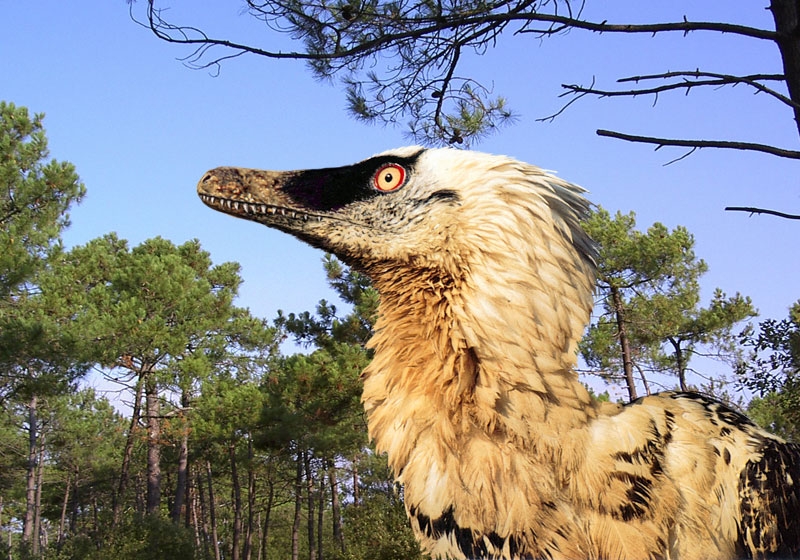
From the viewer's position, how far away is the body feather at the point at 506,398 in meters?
1.82

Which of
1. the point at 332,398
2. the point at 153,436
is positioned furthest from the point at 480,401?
the point at 153,436

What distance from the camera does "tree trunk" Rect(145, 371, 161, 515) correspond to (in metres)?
25.0

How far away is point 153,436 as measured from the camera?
26.0 m

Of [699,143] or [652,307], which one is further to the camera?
[652,307]

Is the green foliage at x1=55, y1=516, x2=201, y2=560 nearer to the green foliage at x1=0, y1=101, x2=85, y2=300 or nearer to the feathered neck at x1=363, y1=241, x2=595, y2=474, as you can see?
the green foliage at x1=0, y1=101, x2=85, y2=300

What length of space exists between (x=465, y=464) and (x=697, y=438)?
73cm

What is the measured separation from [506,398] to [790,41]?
7.91 ft

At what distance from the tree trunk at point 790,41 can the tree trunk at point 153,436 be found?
79.8 feet

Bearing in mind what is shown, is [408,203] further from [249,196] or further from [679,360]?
[679,360]

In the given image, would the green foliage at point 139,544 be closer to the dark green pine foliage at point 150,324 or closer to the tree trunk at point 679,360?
the dark green pine foliage at point 150,324

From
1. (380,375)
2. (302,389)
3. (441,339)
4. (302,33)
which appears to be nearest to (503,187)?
(441,339)

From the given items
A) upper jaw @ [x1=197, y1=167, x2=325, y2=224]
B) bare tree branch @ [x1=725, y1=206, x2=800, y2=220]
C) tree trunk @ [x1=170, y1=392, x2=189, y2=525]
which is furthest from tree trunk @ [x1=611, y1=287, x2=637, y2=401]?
tree trunk @ [x1=170, y1=392, x2=189, y2=525]

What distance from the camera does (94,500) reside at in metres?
47.9

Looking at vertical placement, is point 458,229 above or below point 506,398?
above
